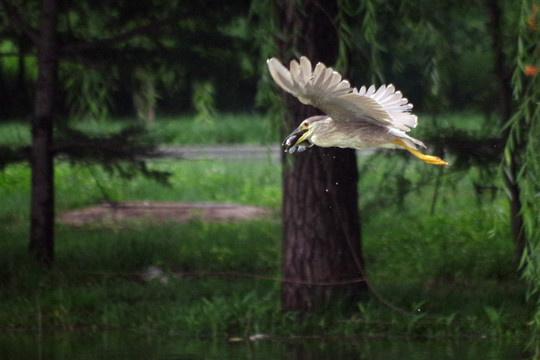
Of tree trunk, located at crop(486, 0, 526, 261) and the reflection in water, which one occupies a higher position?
tree trunk, located at crop(486, 0, 526, 261)

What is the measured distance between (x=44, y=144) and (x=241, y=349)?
9.28 ft

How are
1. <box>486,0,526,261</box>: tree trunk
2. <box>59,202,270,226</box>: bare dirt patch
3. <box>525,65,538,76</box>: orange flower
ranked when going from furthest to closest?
<box>59,202,270,226</box>: bare dirt patch → <box>486,0,526,261</box>: tree trunk → <box>525,65,538,76</box>: orange flower

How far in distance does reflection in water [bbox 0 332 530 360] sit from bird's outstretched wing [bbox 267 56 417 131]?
10.2 ft

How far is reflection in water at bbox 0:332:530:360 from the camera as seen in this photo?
23.7 ft

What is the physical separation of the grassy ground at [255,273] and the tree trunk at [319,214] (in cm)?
22

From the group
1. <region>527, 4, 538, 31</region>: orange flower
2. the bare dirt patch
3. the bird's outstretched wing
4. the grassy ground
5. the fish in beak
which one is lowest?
the grassy ground

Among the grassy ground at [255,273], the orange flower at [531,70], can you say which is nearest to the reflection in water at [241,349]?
the grassy ground at [255,273]

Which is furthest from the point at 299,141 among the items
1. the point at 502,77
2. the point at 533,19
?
the point at 502,77

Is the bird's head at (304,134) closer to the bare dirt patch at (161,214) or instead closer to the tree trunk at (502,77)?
the tree trunk at (502,77)

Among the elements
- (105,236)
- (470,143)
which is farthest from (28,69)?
(470,143)

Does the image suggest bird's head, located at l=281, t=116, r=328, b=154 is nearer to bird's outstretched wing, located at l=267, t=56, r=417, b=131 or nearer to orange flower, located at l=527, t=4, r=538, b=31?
bird's outstretched wing, located at l=267, t=56, r=417, b=131

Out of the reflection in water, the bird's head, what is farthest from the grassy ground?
the bird's head

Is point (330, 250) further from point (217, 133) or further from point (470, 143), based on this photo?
point (217, 133)

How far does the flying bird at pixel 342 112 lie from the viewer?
3.99 metres
